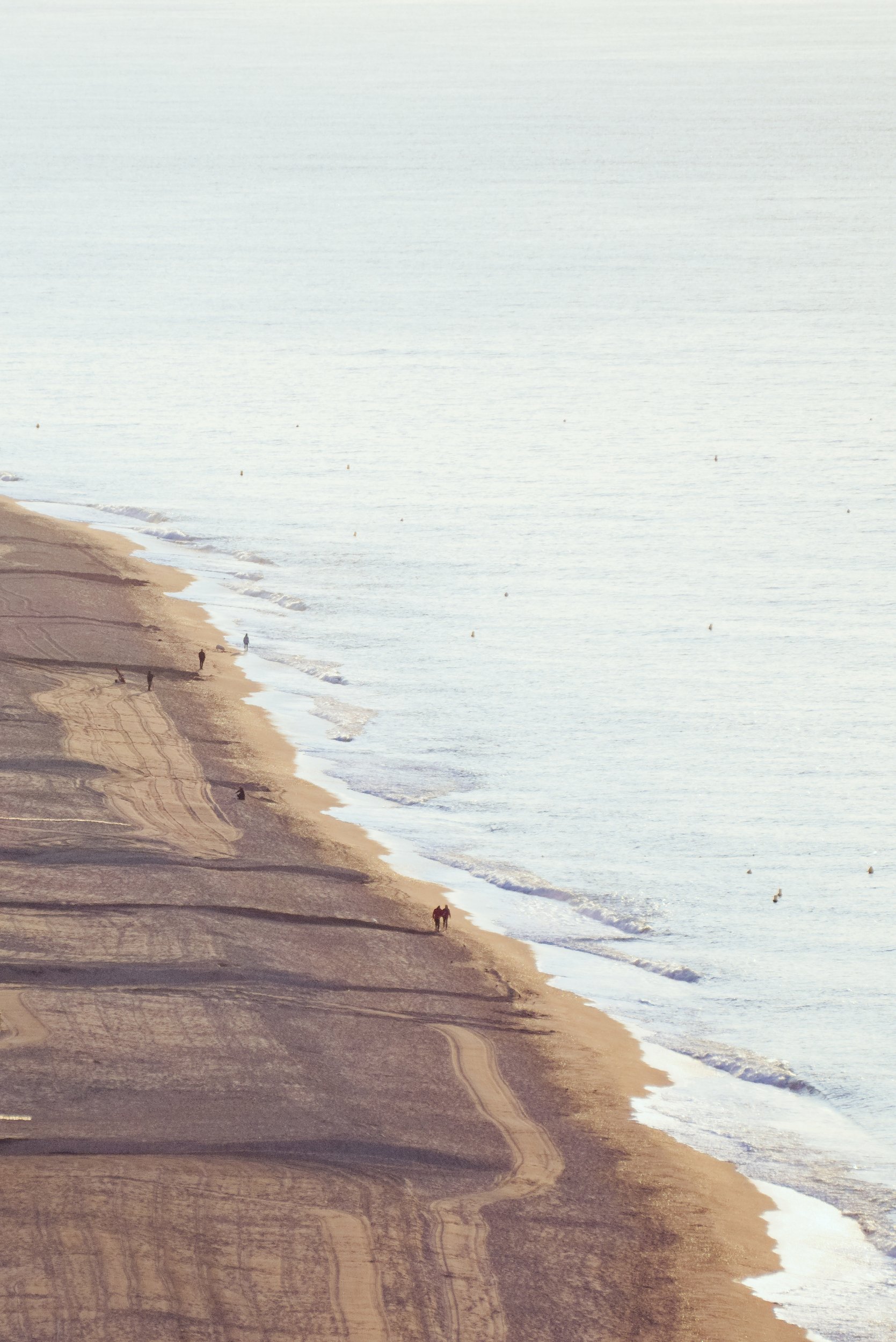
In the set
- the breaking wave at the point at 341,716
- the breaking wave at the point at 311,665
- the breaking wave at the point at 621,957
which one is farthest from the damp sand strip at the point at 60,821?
the breaking wave at the point at 311,665

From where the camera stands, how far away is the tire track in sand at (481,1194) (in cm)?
2358

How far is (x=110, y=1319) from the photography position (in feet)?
73.5

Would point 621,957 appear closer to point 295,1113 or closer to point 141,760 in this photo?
point 295,1113

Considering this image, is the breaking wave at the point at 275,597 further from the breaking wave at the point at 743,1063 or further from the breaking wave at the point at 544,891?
the breaking wave at the point at 743,1063

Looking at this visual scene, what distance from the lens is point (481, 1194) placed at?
2636 centimetres

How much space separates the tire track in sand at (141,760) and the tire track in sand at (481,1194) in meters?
9.47

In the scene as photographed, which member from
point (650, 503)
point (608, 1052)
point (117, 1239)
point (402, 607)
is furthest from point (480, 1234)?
point (650, 503)

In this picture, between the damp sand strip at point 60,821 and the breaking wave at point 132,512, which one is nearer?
the damp sand strip at point 60,821

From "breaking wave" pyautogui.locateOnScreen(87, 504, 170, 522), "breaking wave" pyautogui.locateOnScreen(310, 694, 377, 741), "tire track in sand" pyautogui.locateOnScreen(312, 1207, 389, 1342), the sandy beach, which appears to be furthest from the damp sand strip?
"breaking wave" pyautogui.locateOnScreen(87, 504, 170, 522)

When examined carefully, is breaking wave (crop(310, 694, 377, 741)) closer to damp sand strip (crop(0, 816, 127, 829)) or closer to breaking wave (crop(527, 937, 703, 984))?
damp sand strip (crop(0, 816, 127, 829))

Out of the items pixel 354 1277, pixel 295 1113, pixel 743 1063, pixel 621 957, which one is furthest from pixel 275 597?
pixel 354 1277

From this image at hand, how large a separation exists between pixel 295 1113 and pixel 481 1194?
340 centimetres

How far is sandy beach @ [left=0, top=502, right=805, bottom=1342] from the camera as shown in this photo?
23.6 m

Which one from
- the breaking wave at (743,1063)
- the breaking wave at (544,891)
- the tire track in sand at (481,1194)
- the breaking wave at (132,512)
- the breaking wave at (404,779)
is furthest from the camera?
the breaking wave at (132,512)
